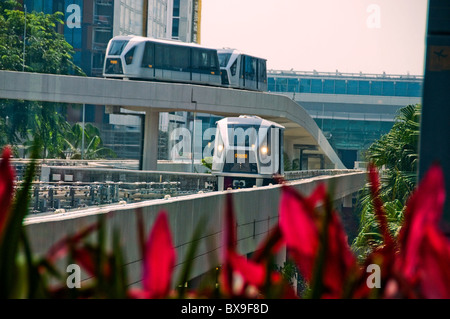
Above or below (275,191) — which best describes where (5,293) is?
above

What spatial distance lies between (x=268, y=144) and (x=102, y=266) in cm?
3114

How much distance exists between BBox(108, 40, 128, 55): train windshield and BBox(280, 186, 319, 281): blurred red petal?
116ft

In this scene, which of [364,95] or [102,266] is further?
[364,95]

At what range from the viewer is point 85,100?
3738 cm

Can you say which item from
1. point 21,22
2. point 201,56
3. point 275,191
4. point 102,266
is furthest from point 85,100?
point 102,266

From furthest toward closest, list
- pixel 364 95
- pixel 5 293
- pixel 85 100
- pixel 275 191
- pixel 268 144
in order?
pixel 364 95 < pixel 85 100 < pixel 268 144 < pixel 275 191 < pixel 5 293

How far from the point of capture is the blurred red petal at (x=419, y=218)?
1.24 metres

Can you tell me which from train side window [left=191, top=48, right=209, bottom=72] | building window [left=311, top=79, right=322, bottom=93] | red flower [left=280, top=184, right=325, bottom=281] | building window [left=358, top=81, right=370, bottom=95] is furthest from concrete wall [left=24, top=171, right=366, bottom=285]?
building window [left=311, top=79, right=322, bottom=93]

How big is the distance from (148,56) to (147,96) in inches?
76.6

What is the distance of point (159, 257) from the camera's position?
1.20m

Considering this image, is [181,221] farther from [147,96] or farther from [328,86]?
[328,86]

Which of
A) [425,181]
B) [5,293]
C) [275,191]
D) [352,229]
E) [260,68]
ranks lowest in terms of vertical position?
[352,229]

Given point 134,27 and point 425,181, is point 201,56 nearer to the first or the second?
point 134,27

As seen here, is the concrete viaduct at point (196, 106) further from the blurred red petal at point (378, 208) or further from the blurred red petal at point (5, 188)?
the blurred red petal at point (5, 188)
